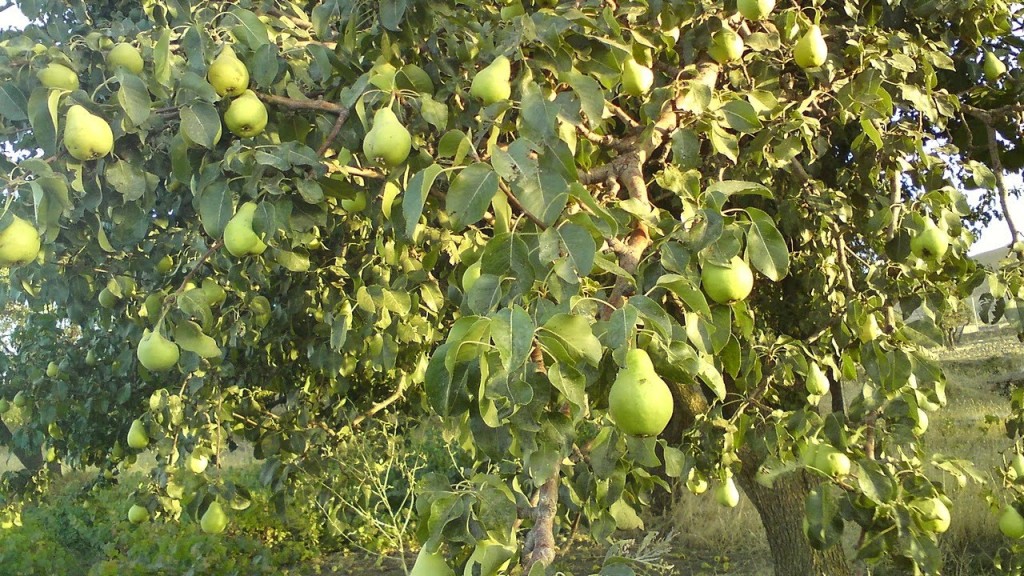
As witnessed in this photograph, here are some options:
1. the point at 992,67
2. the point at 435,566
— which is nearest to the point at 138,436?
the point at 435,566

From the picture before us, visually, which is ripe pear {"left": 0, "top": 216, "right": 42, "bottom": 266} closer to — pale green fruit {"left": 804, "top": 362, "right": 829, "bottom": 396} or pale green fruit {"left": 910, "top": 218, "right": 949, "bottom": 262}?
pale green fruit {"left": 804, "top": 362, "right": 829, "bottom": 396}

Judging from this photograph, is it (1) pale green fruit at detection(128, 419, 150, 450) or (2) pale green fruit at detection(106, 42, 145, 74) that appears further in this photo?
(1) pale green fruit at detection(128, 419, 150, 450)

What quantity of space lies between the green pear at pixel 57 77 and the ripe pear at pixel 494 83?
66 cm

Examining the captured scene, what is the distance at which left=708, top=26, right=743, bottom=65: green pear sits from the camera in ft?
5.92

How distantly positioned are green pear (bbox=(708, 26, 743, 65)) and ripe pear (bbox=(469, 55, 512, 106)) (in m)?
0.72

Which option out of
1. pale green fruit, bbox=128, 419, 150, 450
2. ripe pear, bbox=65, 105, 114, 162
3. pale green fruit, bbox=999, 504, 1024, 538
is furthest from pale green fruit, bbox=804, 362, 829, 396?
pale green fruit, bbox=128, 419, 150, 450

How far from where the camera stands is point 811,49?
1.89 meters

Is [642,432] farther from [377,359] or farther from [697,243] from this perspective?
[377,359]

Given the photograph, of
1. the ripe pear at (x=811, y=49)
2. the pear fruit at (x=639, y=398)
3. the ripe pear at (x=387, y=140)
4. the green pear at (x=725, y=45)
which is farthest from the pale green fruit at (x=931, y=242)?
the ripe pear at (x=387, y=140)

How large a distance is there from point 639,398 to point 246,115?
2.84 feet

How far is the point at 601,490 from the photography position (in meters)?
1.66

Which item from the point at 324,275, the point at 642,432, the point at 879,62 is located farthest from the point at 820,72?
the point at 324,275

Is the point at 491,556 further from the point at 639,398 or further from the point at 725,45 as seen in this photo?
the point at 725,45

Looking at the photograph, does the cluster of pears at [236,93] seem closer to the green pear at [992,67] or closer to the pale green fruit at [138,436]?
the pale green fruit at [138,436]
